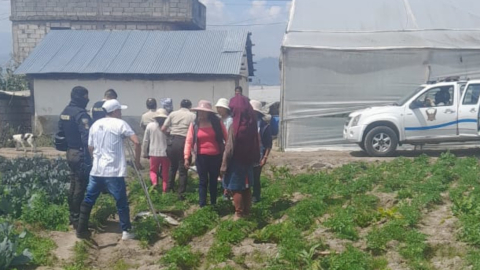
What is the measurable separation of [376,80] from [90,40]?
39.9ft

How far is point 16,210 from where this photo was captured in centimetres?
897

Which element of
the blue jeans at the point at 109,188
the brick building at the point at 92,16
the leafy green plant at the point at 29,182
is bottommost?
the leafy green plant at the point at 29,182

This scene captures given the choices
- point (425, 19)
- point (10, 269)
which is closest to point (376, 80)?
point (425, 19)

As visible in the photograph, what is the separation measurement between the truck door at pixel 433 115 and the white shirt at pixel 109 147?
357 inches

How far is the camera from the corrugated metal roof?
21.9 meters

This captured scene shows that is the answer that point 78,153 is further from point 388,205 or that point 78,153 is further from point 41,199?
point 388,205

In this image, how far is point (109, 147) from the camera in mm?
7945

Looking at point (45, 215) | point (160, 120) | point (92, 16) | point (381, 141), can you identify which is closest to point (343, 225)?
point (45, 215)

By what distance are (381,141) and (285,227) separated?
26.6 ft

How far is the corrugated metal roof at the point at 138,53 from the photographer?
71.8ft

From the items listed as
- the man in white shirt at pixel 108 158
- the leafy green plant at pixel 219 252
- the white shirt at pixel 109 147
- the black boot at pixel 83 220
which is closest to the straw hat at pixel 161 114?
the man in white shirt at pixel 108 158

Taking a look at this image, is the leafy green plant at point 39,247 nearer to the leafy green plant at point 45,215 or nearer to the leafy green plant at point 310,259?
the leafy green plant at point 45,215

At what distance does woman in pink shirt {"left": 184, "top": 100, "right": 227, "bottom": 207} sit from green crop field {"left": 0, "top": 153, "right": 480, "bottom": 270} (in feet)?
1.99

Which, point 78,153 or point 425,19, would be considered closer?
point 78,153
